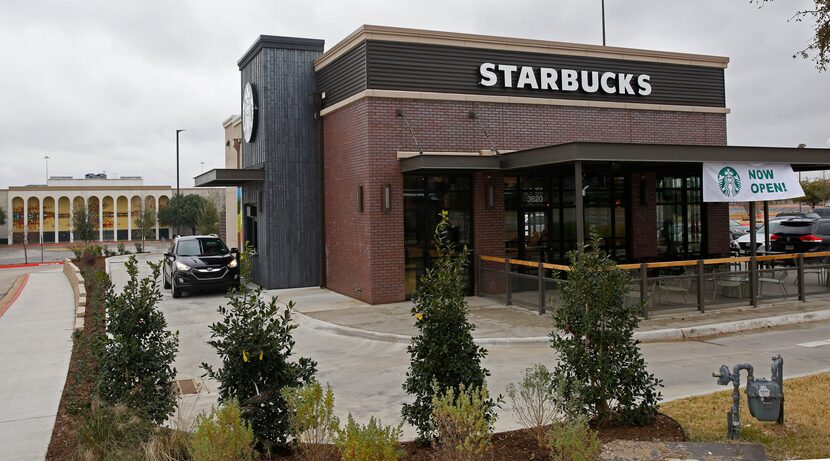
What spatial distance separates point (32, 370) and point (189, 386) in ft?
9.32

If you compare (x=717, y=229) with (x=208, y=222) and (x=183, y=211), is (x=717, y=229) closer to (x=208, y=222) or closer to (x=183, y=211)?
(x=208, y=222)

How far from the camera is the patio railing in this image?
43.5 feet

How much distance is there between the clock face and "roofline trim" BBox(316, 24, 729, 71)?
7.29 ft

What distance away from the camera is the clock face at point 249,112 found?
65.6 ft

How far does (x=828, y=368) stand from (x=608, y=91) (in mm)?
10837

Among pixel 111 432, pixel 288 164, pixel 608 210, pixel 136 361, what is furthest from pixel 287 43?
pixel 111 432

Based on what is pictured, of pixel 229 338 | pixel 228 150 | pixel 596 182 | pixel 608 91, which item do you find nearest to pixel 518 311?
pixel 596 182

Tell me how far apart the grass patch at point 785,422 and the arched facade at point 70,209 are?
81481 mm

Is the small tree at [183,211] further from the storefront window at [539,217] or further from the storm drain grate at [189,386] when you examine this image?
the storm drain grate at [189,386]

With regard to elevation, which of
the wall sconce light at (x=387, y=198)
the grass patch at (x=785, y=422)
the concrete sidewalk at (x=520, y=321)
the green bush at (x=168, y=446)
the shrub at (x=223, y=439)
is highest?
the wall sconce light at (x=387, y=198)

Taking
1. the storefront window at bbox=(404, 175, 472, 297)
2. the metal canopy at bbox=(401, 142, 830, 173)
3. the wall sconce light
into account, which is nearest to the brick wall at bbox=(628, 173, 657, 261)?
the metal canopy at bbox=(401, 142, 830, 173)

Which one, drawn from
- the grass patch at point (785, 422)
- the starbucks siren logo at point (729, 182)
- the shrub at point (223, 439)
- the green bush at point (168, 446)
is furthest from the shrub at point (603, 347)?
the starbucks siren logo at point (729, 182)

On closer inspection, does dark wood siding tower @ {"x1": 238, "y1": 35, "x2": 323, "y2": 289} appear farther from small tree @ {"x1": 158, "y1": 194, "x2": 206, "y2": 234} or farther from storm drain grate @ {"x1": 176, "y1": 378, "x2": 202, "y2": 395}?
small tree @ {"x1": 158, "y1": 194, "x2": 206, "y2": 234}

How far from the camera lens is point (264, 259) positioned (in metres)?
19.5
